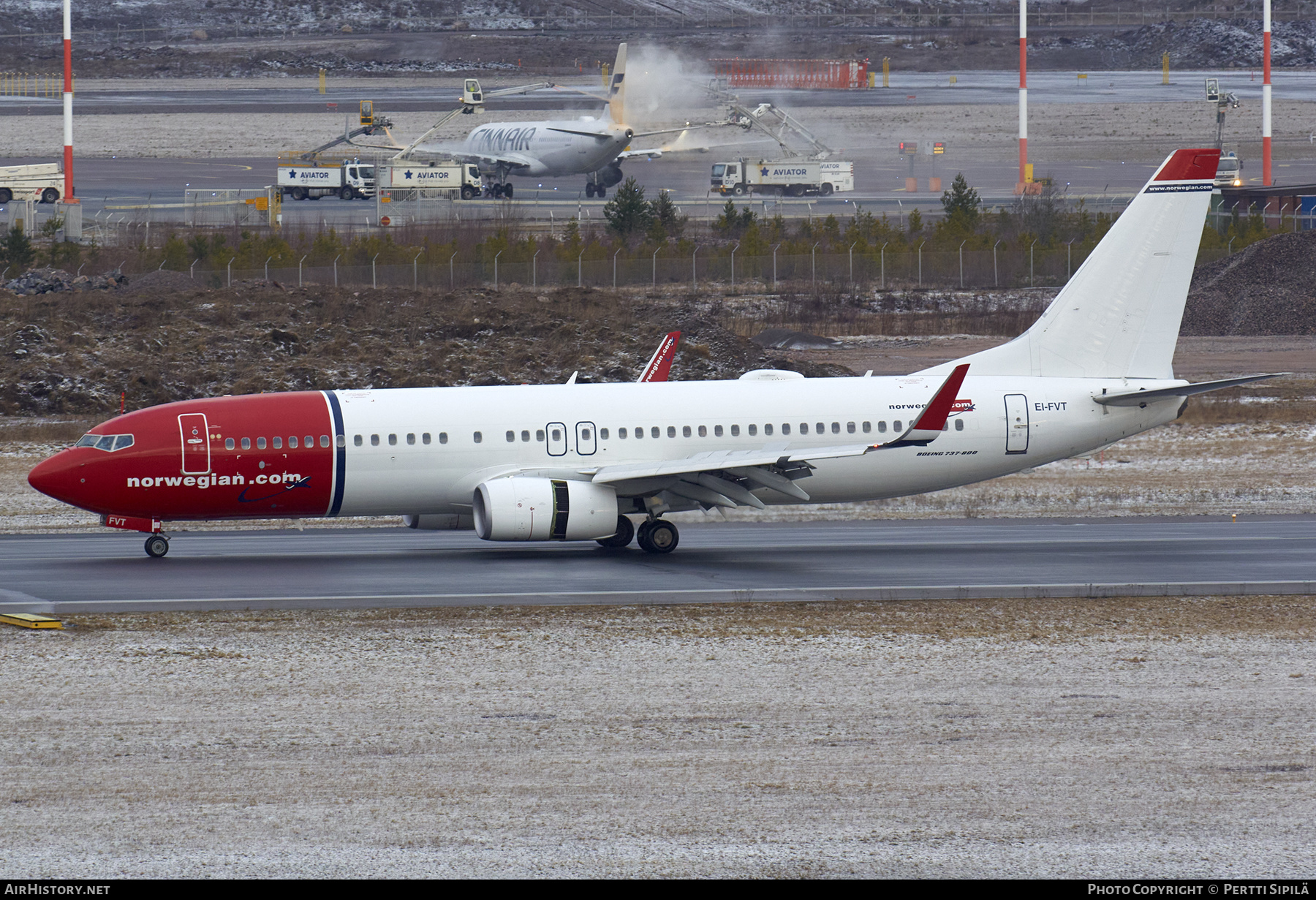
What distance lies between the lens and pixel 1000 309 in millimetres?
74000

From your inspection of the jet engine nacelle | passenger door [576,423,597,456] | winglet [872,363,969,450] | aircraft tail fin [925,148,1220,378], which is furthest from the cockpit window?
aircraft tail fin [925,148,1220,378]

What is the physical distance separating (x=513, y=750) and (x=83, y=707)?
5845 millimetres

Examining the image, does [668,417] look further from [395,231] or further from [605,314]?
[395,231]

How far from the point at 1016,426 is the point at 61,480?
19827 millimetres

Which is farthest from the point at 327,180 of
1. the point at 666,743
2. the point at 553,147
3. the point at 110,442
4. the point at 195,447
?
the point at 666,743

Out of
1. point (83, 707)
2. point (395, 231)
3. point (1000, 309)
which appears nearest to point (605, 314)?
point (1000, 309)

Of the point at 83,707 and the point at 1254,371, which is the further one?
the point at 1254,371

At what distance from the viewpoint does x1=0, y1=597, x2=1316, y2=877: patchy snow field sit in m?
14.4

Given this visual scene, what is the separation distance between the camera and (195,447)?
31344 mm

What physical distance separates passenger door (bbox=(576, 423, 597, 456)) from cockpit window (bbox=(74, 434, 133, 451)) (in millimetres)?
8989

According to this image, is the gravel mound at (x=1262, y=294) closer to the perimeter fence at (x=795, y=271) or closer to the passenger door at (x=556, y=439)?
the perimeter fence at (x=795, y=271)

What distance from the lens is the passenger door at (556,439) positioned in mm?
32750

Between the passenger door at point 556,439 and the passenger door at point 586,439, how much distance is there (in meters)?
0.27

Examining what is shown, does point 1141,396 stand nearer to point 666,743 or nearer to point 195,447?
point 666,743
